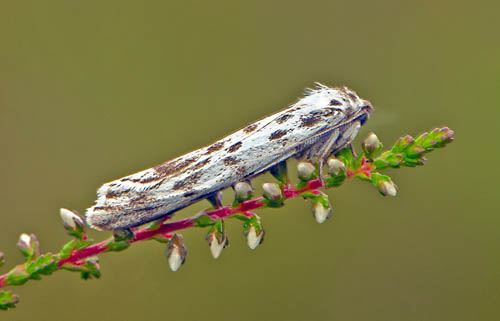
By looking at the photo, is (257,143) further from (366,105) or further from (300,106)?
(366,105)

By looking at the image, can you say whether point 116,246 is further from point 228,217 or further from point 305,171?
point 305,171

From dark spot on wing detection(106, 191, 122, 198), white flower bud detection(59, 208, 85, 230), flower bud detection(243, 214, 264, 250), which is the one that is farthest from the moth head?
white flower bud detection(59, 208, 85, 230)

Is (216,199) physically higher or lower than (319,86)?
lower

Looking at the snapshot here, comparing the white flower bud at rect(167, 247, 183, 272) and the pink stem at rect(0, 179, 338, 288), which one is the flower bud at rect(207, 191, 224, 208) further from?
the white flower bud at rect(167, 247, 183, 272)

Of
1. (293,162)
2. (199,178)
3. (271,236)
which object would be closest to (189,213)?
(199,178)

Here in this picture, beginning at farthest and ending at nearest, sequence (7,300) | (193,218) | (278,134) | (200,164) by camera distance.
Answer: (278,134), (200,164), (193,218), (7,300)

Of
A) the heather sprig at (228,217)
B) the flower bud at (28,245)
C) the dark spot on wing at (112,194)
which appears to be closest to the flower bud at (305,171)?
the heather sprig at (228,217)

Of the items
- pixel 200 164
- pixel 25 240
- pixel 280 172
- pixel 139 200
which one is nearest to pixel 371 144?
pixel 280 172

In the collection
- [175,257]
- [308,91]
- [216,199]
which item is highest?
[308,91]
